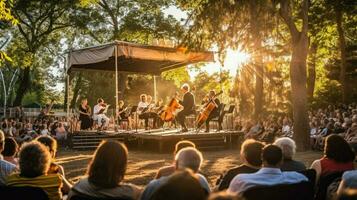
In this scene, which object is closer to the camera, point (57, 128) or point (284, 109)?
point (57, 128)

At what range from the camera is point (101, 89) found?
51.2 meters

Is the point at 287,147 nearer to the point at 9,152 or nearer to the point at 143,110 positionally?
the point at 9,152

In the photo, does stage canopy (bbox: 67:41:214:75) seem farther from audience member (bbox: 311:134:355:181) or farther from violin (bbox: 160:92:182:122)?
audience member (bbox: 311:134:355:181)

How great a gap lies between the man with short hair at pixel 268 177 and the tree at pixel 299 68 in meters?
12.1

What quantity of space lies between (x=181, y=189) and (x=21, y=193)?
2112 millimetres

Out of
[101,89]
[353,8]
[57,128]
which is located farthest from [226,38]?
[101,89]

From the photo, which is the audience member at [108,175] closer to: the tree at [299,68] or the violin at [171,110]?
the tree at [299,68]

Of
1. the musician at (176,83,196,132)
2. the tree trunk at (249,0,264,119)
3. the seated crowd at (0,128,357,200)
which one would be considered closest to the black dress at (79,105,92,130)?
the musician at (176,83,196,132)

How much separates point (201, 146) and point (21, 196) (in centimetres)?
1325

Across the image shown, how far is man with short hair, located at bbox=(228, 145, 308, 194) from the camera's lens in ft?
13.5

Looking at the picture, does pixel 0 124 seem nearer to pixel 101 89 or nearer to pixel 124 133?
pixel 124 133

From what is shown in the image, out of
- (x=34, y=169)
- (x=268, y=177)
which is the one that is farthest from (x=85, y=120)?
(x=268, y=177)

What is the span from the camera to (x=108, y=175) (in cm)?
366

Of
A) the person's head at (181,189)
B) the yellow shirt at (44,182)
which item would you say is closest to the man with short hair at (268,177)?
the yellow shirt at (44,182)
